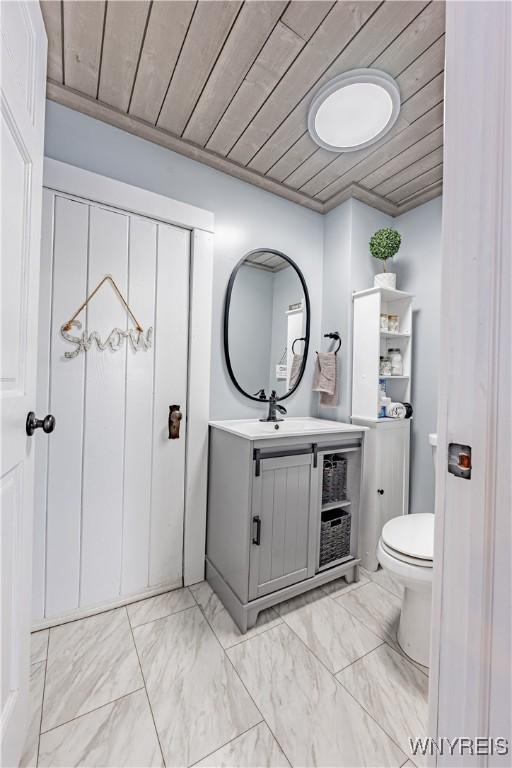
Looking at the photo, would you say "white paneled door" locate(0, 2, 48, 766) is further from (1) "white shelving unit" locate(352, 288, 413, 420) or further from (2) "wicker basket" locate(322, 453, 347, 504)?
(1) "white shelving unit" locate(352, 288, 413, 420)

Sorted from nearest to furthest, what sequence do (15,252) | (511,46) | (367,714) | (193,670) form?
(511,46) < (15,252) < (367,714) < (193,670)

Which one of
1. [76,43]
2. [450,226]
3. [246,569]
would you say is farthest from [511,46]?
[246,569]

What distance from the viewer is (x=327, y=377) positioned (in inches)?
88.4

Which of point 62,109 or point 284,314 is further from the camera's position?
point 284,314

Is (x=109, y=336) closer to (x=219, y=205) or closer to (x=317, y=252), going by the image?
(x=219, y=205)

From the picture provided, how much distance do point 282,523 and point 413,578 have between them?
0.58 meters

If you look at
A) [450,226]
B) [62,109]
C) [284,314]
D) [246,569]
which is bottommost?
[246,569]

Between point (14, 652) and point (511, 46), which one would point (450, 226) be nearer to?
point (511, 46)

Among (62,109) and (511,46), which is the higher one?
(62,109)

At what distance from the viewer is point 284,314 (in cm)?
217

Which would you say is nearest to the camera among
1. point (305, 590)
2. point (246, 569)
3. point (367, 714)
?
point (367, 714)

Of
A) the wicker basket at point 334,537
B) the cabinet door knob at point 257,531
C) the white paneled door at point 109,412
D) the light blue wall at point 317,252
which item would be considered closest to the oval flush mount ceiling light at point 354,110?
the light blue wall at point 317,252

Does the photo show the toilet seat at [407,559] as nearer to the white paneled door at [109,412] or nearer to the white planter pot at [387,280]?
the white paneled door at [109,412]

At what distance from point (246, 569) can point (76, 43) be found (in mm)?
2286
